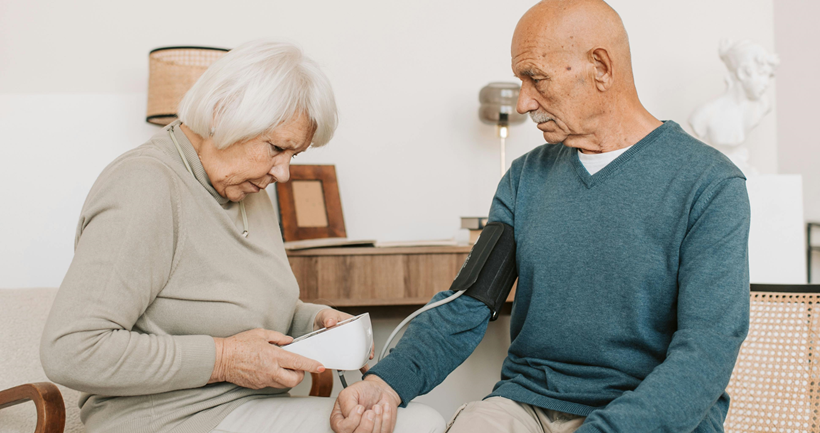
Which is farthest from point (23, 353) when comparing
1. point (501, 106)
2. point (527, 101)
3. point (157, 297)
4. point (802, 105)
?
point (802, 105)

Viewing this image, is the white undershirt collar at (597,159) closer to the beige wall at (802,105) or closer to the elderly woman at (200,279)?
the elderly woman at (200,279)

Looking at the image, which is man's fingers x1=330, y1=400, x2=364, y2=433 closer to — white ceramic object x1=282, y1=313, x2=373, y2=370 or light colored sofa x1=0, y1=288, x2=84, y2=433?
white ceramic object x1=282, y1=313, x2=373, y2=370

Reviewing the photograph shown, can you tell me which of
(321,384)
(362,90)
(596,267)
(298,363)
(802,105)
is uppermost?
(362,90)

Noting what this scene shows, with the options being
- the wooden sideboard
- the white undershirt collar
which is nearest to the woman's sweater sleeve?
the white undershirt collar

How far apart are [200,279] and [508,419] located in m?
0.60

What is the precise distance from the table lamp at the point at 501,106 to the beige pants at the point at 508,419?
1.32 metres

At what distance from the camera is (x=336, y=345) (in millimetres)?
1064

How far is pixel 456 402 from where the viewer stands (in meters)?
2.54

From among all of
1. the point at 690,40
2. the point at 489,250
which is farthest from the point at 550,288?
the point at 690,40

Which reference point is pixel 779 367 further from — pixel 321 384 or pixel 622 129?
pixel 321 384

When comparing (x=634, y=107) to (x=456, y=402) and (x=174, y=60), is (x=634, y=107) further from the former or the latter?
(x=456, y=402)

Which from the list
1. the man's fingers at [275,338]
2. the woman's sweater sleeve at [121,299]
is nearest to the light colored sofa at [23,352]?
the woman's sweater sleeve at [121,299]

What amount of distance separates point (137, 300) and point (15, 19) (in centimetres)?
189

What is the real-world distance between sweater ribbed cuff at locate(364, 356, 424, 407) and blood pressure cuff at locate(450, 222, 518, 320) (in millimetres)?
192
